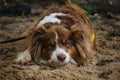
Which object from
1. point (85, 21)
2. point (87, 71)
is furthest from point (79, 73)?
point (85, 21)

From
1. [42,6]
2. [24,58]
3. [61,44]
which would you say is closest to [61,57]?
[61,44]

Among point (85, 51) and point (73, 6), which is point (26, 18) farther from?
point (85, 51)

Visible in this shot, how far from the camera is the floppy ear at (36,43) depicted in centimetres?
491

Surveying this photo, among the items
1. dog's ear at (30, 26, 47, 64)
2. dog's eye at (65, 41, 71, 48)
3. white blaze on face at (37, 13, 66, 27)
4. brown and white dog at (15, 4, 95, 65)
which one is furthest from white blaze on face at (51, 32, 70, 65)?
white blaze on face at (37, 13, 66, 27)

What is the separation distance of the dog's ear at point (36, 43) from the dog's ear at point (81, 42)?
412 millimetres

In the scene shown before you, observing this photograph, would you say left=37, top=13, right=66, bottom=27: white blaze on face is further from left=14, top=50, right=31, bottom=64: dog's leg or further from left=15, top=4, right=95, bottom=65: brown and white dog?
left=14, top=50, right=31, bottom=64: dog's leg

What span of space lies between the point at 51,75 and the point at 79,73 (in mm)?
389

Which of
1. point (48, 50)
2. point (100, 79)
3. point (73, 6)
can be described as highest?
point (73, 6)

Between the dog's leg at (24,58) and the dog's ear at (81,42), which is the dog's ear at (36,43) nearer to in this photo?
the dog's leg at (24,58)

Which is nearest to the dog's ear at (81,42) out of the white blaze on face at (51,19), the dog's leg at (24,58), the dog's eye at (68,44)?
the dog's eye at (68,44)

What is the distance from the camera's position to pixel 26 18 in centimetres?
802

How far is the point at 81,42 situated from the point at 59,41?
0.38 meters

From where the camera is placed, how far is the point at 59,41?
188 inches

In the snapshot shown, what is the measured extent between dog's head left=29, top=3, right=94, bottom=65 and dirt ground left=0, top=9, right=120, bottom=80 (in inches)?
5.8
